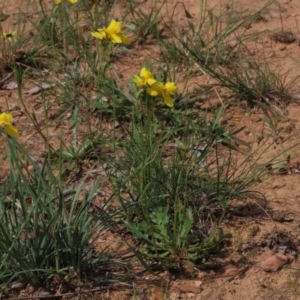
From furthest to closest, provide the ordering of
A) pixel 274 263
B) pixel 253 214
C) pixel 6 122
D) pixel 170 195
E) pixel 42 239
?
pixel 253 214 → pixel 170 195 → pixel 274 263 → pixel 42 239 → pixel 6 122

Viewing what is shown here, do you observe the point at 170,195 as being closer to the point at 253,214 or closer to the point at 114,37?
the point at 253,214

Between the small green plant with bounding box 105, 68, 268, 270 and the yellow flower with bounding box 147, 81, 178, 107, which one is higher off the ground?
the yellow flower with bounding box 147, 81, 178, 107

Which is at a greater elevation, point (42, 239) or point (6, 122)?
point (6, 122)

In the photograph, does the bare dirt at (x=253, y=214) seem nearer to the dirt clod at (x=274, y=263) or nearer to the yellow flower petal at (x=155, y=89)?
the dirt clod at (x=274, y=263)

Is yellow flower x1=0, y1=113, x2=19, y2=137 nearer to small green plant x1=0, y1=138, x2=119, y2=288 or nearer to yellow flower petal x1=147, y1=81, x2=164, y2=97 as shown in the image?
small green plant x1=0, y1=138, x2=119, y2=288

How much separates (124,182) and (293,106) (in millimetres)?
1206

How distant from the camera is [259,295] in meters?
2.48

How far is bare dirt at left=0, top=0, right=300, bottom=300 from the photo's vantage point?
249cm

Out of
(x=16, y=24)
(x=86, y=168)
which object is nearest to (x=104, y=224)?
(x=86, y=168)

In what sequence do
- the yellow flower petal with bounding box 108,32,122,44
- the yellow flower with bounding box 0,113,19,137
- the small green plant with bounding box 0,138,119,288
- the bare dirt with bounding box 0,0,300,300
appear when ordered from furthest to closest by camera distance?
the yellow flower petal with bounding box 108,32,122,44 → the bare dirt with bounding box 0,0,300,300 → the small green plant with bounding box 0,138,119,288 → the yellow flower with bounding box 0,113,19,137

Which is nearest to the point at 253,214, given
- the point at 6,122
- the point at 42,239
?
the point at 42,239

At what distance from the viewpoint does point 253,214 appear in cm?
280

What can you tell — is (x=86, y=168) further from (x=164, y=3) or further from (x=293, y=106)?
(x=164, y=3)

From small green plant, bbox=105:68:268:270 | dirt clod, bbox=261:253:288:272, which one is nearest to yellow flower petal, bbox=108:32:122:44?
small green plant, bbox=105:68:268:270
